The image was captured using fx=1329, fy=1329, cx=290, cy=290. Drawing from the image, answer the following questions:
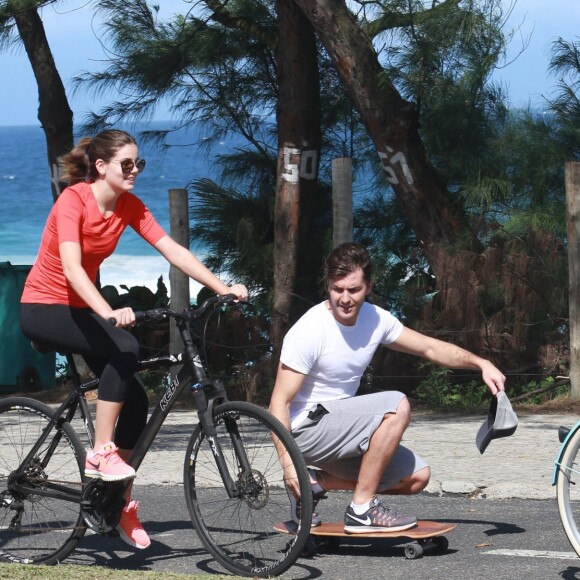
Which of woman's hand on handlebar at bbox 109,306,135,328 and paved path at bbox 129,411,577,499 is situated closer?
woman's hand on handlebar at bbox 109,306,135,328

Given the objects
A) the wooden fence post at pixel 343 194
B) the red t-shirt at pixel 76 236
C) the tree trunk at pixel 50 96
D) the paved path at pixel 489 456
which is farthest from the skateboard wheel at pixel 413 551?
the tree trunk at pixel 50 96

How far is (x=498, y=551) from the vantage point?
17.9 ft

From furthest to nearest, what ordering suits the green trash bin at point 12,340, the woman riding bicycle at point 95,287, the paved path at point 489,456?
1. the green trash bin at point 12,340
2. the paved path at point 489,456
3. the woman riding bicycle at point 95,287

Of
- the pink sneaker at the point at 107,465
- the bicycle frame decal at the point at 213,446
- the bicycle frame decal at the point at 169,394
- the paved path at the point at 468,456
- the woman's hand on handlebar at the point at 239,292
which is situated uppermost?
the woman's hand on handlebar at the point at 239,292

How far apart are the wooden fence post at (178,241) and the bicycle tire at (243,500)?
525cm

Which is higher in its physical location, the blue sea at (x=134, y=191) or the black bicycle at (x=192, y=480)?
the blue sea at (x=134, y=191)

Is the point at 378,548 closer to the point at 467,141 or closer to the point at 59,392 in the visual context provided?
the point at 467,141

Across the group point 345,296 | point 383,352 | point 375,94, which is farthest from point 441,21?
point 345,296

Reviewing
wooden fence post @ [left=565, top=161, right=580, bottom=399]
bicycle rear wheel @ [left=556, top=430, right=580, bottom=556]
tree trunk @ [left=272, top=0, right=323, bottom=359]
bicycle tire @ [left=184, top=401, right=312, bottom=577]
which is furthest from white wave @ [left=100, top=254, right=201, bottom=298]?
bicycle rear wheel @ [left=556, top=430, right=580, bottom=556]

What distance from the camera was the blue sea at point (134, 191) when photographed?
41.5 m

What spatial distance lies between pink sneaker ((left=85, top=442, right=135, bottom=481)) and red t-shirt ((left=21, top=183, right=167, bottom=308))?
59cm

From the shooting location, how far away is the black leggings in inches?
203

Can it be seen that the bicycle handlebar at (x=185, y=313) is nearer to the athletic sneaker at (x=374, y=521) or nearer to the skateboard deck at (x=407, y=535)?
the skateboard deck at (x=407, y=535)

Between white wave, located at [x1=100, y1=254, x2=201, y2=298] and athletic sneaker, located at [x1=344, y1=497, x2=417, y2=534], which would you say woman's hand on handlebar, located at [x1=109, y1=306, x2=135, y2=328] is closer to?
athletic sneaker, located at [x1=344, y1=497, x2=417, y2=534]
